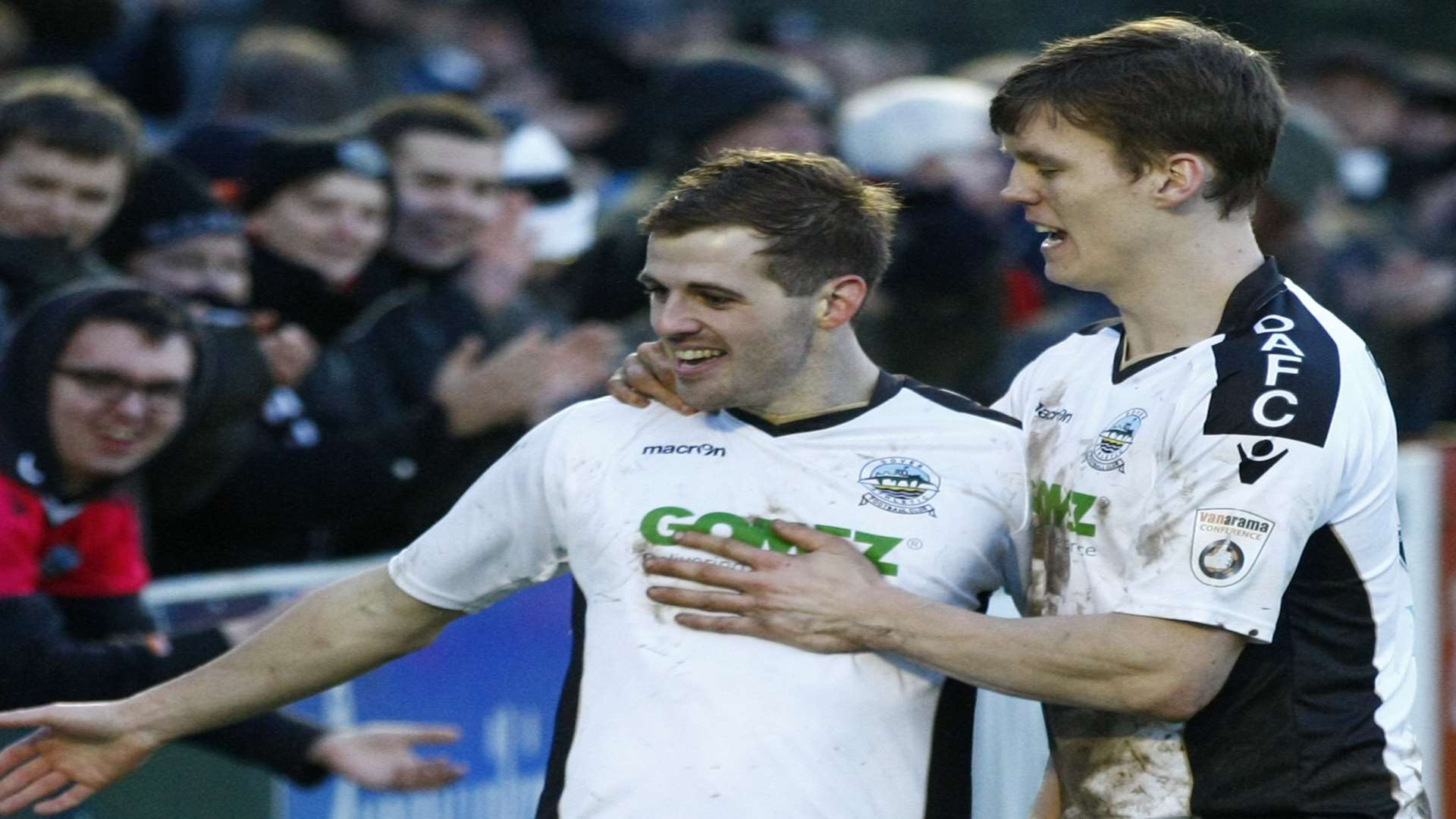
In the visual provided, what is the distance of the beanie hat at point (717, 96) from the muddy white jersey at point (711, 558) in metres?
3.21

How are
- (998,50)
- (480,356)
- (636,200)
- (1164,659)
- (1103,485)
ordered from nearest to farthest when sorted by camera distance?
(1164,659) → (1103,485) → (480,356) → (636,200) → (998,50)

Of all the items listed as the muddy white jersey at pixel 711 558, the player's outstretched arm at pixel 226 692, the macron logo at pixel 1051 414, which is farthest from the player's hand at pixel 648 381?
the macron logo at pixel 1051 414

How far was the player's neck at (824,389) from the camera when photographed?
12.1ft

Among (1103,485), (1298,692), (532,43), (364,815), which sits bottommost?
(364,815)

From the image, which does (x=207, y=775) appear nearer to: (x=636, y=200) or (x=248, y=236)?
(x=248, y=236)

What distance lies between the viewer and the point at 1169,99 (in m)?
3.46

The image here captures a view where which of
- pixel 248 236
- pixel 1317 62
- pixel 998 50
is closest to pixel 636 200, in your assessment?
pixel 248 236

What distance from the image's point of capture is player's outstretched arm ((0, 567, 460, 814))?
380 cm

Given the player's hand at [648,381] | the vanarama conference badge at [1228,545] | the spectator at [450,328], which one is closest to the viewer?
the vanarama conference badge at [1228,545]

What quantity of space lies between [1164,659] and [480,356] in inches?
133

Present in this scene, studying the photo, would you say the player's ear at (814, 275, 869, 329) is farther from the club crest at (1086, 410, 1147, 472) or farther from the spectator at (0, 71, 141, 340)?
the spectator at (0, 71, 141, 340)

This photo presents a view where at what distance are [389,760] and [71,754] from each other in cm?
71

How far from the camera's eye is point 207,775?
5.09 meters

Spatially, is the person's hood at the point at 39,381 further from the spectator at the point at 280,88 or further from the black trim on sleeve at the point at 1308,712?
the black trim on sleeve at the point at 1308,712
